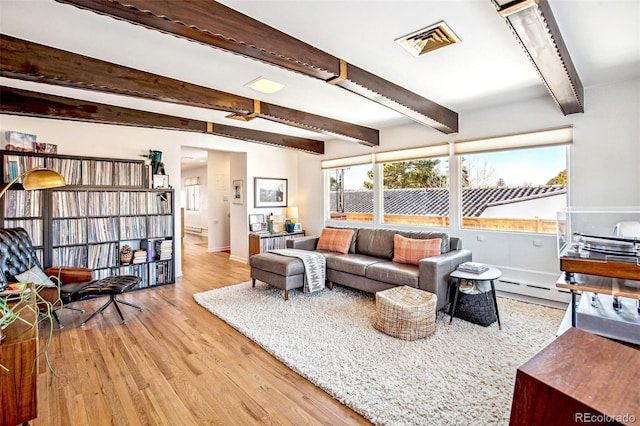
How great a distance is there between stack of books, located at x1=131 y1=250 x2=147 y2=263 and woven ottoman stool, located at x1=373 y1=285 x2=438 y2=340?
346 cm

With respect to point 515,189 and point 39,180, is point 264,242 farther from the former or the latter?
point 515,189

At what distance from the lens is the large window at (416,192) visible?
486 cm

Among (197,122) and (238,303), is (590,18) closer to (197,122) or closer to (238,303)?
(238,303)

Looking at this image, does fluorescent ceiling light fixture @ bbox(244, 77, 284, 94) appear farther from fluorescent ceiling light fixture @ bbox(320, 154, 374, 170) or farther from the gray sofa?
fluorescent ceiling light fixture @ bbox(320, 154, 374, 170)

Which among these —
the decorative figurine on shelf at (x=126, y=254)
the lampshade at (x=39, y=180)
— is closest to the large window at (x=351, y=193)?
the decorative figurine on shelf at (x=126, y=254)

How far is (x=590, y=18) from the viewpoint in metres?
2.14

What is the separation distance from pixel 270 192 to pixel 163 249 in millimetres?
2495

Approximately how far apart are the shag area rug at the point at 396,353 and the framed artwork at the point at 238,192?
9.34ft

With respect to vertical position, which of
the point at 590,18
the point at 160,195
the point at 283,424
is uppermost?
the point at 590,18

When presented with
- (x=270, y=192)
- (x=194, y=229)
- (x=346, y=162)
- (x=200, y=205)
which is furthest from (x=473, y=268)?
(x=194, y=229)

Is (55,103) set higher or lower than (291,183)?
higher

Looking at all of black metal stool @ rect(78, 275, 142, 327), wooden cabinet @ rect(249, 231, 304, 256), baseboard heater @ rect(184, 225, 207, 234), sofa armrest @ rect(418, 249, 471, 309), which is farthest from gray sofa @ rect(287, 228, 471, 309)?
baseboard heater @ rect(184, 225, 207, 234)

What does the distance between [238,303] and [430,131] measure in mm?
3728

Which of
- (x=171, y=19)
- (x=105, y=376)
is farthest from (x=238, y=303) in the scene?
(x=171, y=19)
